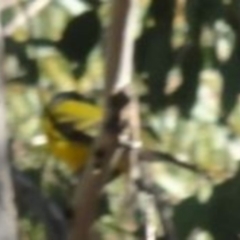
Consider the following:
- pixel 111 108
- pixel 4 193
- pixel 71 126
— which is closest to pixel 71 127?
pixel 71 126

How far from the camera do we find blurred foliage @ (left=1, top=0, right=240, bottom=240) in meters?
1.81

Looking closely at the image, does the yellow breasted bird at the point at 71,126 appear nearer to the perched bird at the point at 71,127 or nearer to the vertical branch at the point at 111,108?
the perched bird at the point at 71,127

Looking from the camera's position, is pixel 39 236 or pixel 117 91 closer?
pixel 117 91

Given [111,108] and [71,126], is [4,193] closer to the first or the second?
[111,108]

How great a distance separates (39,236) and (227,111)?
0.46 meters

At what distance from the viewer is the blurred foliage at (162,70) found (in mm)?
1812

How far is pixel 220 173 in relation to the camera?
1.76 meters

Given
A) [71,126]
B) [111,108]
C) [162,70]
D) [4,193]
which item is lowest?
[4,193]

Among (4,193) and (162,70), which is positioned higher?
(162,70)

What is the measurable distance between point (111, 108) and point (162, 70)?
57cm

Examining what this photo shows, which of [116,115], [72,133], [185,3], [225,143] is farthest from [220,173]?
[72,133]

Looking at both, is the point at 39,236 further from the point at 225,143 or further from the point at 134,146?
the point at 134,146

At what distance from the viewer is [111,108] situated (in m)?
1.32

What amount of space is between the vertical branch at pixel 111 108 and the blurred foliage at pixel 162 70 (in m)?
0.26
